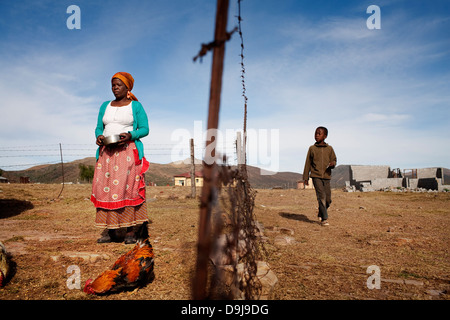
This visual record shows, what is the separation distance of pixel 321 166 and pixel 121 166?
14.3ft

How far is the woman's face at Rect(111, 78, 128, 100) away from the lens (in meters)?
3.99

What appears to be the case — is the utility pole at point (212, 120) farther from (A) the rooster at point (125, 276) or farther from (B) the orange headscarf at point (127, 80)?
(B) the orange headscarf at point (127, 80)

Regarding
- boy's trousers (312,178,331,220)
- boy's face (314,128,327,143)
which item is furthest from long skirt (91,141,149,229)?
boy's face (314,128,327,143)

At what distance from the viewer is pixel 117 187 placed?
3926 mm

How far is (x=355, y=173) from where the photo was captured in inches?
1010

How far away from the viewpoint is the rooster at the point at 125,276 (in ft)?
7.71

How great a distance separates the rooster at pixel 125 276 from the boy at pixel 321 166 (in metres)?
4.43

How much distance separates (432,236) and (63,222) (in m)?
7.48

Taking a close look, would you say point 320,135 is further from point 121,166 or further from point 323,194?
point 121,166

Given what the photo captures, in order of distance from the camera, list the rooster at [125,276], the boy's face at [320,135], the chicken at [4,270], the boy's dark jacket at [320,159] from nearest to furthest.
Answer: the rooster at [125,276]
the chicken at [4,270]
the boy's dark jacket at [320,159]
the boy's face at [320,135]

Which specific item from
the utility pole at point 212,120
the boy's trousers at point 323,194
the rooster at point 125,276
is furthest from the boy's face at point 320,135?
the utility pole at point 212,120

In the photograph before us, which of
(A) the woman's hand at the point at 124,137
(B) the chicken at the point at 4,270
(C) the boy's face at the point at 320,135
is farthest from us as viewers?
(C) the boy's face at the point at 320,135

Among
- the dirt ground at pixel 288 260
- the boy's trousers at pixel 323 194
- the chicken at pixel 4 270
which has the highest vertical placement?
the boy's trousers at pixel 323 194
